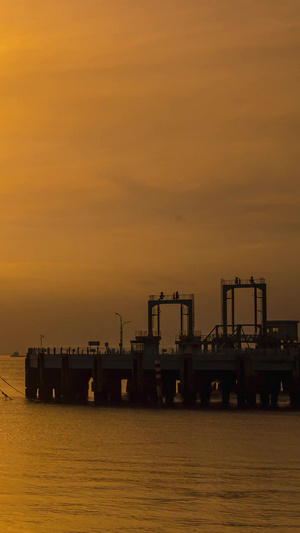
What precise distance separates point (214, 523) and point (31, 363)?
85830 millimetres

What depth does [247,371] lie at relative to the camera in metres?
98.7

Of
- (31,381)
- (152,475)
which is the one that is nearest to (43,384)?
(31,381)

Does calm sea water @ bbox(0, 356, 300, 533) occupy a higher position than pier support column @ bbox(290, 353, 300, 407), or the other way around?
pier support column @ bbox(290, 353, 300, 407)

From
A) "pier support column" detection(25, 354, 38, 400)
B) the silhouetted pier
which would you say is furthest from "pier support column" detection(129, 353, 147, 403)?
"pier support column" detection(25, 354, 38, 400)

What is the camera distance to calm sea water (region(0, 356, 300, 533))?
43.0 metres

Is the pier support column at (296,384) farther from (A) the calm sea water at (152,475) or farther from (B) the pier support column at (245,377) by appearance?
(A) the calm sea water at (152,475)

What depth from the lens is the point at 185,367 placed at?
4013 inches

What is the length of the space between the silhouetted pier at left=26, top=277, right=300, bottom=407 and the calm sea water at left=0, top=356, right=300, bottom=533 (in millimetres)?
9560

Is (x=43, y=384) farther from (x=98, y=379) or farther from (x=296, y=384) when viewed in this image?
(x=296, y=384)

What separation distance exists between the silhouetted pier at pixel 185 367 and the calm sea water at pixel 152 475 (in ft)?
31.4

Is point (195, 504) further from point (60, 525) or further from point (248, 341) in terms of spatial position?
point (248, 341)

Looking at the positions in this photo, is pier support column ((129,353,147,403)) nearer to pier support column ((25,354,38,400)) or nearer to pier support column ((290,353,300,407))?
pier support column ((290,353,300,407))

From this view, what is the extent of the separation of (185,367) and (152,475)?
47.2 meters

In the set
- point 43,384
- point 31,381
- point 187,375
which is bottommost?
point 43,384
